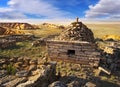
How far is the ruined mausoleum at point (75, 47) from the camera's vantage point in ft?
62.2

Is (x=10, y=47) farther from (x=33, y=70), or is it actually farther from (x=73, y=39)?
(x=33, y=70)

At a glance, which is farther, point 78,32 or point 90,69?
point 78,32

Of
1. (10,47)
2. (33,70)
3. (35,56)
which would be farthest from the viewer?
(10,47)

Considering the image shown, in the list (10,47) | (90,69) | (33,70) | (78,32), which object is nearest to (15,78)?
(33,70)

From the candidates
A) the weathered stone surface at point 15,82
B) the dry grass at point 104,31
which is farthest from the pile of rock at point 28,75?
the dry grass at point 104,31

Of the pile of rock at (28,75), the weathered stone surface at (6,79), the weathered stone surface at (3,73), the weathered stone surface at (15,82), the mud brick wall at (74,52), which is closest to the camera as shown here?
the weathered stone surface at (15,82)

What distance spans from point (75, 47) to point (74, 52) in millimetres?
629

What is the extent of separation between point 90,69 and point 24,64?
19.5 feet

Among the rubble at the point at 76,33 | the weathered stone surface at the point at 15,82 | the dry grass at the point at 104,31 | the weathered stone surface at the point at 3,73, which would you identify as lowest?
the dry grass at the point at 104,31

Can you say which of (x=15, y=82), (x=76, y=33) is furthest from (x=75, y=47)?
(x=15, y=82)

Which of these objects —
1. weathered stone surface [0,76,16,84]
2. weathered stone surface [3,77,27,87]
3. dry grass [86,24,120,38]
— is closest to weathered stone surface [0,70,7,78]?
weathered stone surface [0,76,16,84]

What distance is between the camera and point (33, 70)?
1358 cm

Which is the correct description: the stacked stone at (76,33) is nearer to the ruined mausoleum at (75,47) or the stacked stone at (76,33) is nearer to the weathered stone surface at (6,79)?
the ruined mausoleum at (75,47)

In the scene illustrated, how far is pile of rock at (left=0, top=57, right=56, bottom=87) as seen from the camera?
36.0 feet
